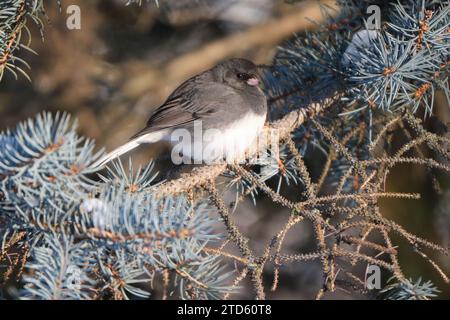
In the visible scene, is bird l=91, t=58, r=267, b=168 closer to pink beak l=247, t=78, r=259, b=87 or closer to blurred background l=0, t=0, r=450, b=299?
pink beak l=247, t=78, r=259, b=87

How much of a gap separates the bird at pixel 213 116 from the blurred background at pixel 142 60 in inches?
23.7

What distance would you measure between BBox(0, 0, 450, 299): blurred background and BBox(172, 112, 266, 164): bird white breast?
2.31 feet

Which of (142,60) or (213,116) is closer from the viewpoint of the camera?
(213,116)

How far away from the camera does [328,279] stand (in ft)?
3.48

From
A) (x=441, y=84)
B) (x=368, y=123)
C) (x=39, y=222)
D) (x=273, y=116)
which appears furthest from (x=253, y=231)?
(x=39, y=222)

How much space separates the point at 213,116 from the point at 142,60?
111 cm

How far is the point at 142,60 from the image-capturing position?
3037 millimetres

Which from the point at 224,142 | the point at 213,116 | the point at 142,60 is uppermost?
the point at 142,60

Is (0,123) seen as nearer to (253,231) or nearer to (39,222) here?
(253,231)

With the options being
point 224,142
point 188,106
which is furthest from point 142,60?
point 224,142

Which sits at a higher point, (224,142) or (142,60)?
(142,60)

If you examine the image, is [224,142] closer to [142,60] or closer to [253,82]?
[253,82]

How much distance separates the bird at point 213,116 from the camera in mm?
1903
